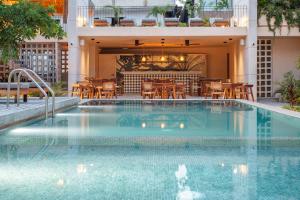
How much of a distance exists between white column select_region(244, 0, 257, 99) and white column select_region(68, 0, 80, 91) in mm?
6748

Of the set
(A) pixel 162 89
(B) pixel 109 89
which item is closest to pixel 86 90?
(B) pixel 109 89

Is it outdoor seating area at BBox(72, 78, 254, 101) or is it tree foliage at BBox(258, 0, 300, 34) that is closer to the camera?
outdoor seating area at BBox(72, 78, 254, 101)

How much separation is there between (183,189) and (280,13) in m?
15.8

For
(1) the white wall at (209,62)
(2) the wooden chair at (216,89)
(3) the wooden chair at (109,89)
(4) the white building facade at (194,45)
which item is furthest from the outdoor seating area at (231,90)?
(1) the white wall at (209,62)

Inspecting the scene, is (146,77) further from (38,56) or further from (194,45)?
(38,56)

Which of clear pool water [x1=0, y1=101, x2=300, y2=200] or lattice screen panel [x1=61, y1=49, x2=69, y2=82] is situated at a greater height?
lattice screen panel [x1=61, y1=49, x2=69, y2=82]

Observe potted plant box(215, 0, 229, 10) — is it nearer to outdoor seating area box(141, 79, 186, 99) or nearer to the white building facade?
the white building facade

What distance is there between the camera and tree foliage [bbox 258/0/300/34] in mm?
17734

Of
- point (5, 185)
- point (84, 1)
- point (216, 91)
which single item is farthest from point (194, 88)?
Answer: point (5, 185)

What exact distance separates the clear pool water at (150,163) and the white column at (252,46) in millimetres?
10588

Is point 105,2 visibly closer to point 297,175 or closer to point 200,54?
point 200,54

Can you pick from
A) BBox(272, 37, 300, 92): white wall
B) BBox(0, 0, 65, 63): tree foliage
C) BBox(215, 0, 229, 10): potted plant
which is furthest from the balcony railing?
BBox(0, 0, 65, 63): tree foliage

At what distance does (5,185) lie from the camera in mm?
3465

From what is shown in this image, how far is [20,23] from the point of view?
9.34m
